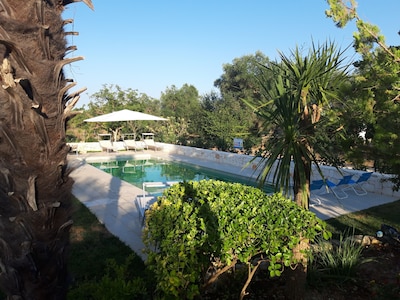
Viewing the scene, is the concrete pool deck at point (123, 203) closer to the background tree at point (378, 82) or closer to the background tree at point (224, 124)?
the background tree at point (378, 82)

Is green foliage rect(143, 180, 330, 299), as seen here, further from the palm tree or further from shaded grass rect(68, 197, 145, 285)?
shaded grass rect(68, 197, 145, 285)

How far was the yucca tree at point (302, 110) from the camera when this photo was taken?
13.3ft

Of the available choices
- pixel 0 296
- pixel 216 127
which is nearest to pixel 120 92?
pixel 216 127

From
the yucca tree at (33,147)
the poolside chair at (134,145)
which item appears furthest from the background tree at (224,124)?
the yucca tree at (33,147)

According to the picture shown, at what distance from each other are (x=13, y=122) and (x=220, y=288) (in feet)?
9.78

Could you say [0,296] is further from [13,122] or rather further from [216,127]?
[216,127]

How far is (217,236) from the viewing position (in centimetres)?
265

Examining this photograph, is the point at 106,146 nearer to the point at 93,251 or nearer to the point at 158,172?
the point at 158,172

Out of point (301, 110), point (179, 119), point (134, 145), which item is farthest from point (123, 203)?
point (179, 119)

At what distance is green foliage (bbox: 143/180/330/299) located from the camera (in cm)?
266

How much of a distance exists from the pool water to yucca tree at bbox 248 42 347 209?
8.25 m

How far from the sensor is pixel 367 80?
369cm

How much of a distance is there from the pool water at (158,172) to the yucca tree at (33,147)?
10.2 m

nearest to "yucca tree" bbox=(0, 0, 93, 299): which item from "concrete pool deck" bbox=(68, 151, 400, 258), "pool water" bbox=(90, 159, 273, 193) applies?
"concrete pool deck" bbox=(68, 151, 400, 258)
